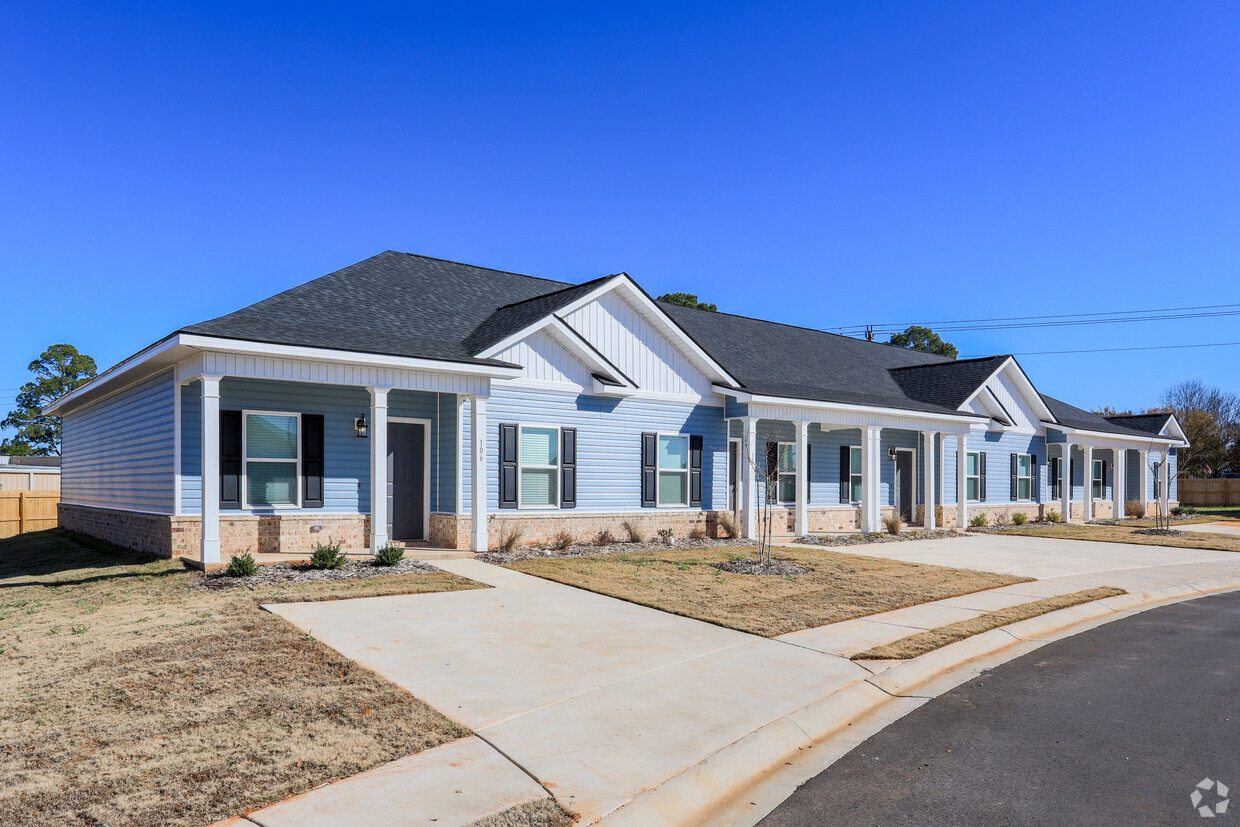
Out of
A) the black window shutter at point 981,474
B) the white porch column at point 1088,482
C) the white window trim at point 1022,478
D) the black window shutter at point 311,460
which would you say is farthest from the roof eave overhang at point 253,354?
the white porch column at point 1088,482

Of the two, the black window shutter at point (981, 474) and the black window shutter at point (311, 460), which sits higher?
the black window shutter at point (311, 460)

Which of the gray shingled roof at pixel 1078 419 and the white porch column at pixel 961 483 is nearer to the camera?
the white porch column at pixel 961 483

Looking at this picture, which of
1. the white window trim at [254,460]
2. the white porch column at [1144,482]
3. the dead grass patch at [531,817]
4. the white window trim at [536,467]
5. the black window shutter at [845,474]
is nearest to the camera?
the dead grass patch at [531,817]

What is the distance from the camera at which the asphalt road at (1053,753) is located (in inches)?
193

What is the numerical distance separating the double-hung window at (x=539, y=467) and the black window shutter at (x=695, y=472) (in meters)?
3.82

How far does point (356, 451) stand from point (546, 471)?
3.81 meters

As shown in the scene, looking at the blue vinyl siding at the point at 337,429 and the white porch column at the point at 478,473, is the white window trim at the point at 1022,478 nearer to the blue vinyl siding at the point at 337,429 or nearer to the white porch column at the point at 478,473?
the white porch column at the point at 478,473

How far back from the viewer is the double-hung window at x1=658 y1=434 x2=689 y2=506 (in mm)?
19641

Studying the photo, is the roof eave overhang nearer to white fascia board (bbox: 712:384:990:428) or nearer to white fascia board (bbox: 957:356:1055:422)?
white fascia board (bbox: 712:384:990:428)

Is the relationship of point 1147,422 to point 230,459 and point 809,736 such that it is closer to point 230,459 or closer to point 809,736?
point 230,459

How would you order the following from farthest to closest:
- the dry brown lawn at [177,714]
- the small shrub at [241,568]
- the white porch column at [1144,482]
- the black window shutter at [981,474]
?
the white porch column at [1144,482]
the black window shutter at [981,474]
the small shrub at [241,568]
the dry brown lawn at [177,714]

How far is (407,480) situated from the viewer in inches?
674

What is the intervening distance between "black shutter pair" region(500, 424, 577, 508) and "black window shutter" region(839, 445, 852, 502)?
9470 millimetres

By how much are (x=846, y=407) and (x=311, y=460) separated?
1266cm
